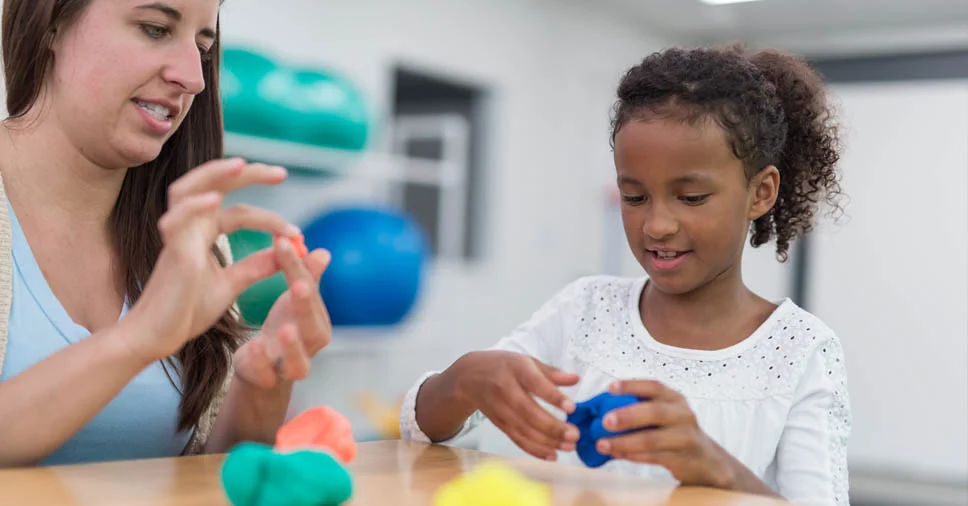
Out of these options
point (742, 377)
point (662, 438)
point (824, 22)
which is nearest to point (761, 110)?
point (742, 377)

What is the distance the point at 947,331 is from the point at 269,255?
356 centimetres

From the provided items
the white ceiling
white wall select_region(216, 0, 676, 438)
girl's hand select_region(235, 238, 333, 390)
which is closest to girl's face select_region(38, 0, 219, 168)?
girl's hand select_region(235, 238, 333, 390)

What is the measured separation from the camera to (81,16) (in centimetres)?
98

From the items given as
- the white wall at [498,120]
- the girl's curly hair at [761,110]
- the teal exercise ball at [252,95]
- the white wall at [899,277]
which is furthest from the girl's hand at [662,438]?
the white wall at [899,277]

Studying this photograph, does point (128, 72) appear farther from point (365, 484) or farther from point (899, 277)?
point (899, 277)

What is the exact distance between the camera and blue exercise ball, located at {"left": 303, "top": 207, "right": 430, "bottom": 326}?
3.11 metres

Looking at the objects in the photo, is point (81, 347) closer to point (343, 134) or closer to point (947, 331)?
point (343, 134)

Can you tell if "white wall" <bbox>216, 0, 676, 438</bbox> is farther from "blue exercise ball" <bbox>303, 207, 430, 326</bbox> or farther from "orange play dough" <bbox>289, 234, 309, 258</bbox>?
"orange play dough" <bbox>289, 234, 309, 258</bbox>

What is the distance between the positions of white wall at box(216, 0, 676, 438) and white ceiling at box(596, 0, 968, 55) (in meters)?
0.27

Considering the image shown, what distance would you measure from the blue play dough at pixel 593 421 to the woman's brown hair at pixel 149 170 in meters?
0.45

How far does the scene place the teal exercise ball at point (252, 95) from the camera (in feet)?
9.37

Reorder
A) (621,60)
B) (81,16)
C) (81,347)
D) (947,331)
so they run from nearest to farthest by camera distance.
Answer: (81,347)
(81,16)
(947,331)
(621,60)

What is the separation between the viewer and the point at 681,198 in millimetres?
1104

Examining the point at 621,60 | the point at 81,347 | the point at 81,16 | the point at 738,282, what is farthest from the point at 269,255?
the point at 621,60
